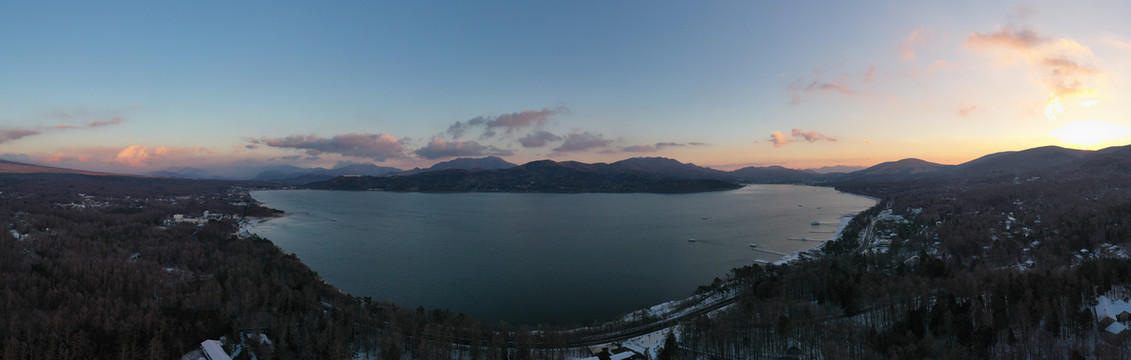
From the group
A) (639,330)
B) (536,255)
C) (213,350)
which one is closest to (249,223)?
(536,255)

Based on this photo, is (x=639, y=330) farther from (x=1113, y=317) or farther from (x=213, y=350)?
(x=213, y=350)

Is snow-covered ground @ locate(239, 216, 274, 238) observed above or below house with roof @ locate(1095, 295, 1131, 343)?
below

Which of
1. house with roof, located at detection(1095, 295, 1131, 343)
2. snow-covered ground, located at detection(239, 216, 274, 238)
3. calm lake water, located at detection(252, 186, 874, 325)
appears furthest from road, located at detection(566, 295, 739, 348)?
snow-covered ground, located at detection(239, 216, 274, 238)

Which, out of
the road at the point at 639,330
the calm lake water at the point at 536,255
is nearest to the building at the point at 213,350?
the calm lake water at the point at 536,255

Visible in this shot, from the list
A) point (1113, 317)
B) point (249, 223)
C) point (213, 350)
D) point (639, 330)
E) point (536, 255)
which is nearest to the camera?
point (1113, 317)

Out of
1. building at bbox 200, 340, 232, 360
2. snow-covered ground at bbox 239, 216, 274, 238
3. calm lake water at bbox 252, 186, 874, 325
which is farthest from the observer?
snow-covered ground at bbox 239, 216, 274, 238

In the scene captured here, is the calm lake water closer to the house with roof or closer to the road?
the road

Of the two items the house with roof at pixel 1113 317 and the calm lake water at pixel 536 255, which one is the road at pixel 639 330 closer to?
the calm lake water at pixel 536 255

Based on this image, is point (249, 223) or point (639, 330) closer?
→ point (639, 330)
